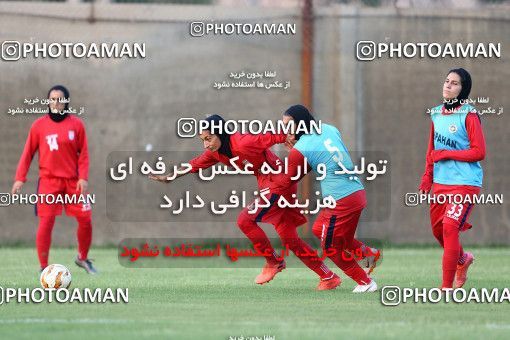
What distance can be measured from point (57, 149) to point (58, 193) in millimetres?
476

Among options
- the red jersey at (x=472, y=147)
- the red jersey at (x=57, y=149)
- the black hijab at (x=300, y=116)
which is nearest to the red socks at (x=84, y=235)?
the red jersey at (x=57, y=149)

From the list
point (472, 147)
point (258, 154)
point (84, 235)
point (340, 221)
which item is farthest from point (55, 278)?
point (472, 147)

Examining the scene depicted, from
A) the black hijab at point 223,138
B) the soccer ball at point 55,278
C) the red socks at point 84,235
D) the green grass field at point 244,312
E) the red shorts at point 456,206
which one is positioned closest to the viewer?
the green grass field at point 244,312

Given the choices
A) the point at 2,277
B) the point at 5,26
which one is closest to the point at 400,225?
the point at 5,26

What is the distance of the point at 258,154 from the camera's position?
38.5 ft

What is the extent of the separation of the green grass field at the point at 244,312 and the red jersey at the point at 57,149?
111cm

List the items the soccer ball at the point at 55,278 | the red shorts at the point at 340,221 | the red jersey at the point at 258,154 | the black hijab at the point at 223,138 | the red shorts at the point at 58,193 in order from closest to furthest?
the soccer ball at the point at 55,278, the red shorts at the point at 340,221, the red jersey at the point at 258,154, the black hijab at the point at 223,138, the red shorts at the point at 58,193

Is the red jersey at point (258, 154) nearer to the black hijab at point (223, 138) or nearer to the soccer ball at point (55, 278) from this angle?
the black hijab at point (223, 138)

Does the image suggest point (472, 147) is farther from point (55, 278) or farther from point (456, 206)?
point (55, 278)

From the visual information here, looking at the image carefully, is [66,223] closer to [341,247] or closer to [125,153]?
[125,153]

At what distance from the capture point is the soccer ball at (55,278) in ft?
35.7

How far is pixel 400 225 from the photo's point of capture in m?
19.5

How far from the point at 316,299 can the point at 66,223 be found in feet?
30.3

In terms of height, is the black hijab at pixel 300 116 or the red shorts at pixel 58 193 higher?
the black hijab at pixel 300 116
